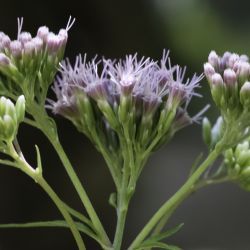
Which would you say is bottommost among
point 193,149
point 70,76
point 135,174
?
point 135,174

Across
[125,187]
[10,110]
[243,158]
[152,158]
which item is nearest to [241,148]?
[243,158]

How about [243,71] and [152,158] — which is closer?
[243,71]

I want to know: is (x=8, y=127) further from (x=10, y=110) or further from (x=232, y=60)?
(x=232, y=60)

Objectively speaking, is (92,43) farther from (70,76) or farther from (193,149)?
(70,76)

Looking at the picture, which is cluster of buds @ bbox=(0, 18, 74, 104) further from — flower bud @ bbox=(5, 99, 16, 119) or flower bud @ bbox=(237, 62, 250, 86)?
flower bud @ bbox=(237, 62, 250, 86)

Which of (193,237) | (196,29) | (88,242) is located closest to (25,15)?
(196,29)

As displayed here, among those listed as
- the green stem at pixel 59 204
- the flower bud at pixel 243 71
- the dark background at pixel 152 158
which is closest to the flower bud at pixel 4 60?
the green stem at pixel 59 204
